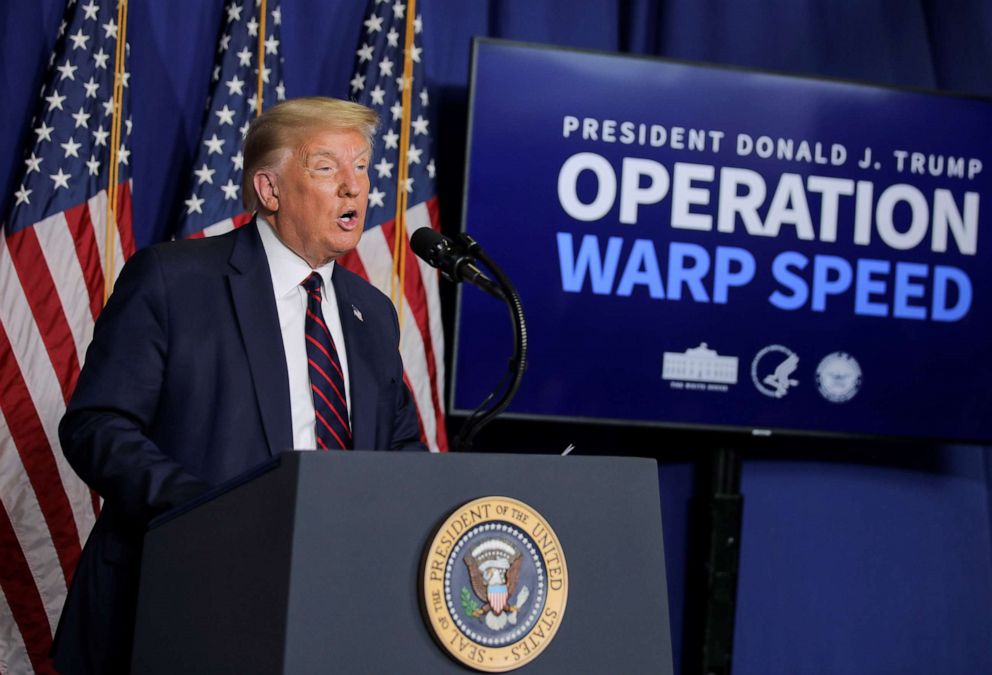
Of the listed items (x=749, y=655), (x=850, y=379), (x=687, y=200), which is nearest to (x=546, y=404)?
(x=687, y=200)

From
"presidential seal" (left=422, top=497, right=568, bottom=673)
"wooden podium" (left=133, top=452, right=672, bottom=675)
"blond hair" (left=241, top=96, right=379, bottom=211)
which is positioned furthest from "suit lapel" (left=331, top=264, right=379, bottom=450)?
"presidential seal" (left=422, top=497, right=568, bottom=673)

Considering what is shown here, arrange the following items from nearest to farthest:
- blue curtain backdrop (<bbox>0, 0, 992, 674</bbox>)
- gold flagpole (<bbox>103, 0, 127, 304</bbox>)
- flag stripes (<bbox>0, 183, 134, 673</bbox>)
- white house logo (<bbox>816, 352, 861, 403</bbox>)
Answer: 1. flag stripes (<bbox>0, 183, 134, 673</bbox>)
2. gold flagpole (<bbox>103, 0, 127, 304</bbox>)
3. white house logo (<bbox>816, 352, 861, 403</bbox>)
4. blue curtain backdrop (<bbox>0, 0, 992, 674</bbox>)

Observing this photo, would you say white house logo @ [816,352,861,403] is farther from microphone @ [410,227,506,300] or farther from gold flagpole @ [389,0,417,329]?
microphone @ [410,227,506,300]

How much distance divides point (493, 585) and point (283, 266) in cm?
100

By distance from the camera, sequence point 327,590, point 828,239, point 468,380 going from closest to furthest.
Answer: point 327,590
point 468,380
point 828,239

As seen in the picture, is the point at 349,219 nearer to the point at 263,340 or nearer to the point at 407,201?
the point at 263,340

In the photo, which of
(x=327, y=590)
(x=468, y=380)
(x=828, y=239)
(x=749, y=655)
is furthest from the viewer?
(x=749, y=655)

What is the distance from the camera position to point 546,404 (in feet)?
13.0

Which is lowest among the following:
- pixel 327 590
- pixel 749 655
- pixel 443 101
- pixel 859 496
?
pixel 749 655

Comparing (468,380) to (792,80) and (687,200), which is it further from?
(792,80)

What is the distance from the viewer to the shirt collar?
7.32 feet

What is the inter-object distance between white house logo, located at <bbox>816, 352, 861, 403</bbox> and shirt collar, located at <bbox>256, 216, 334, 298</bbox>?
7.69 feet

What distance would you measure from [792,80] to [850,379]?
103 centimetres

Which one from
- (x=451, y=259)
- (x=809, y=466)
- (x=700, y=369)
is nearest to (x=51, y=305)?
(x=451, y=259)
